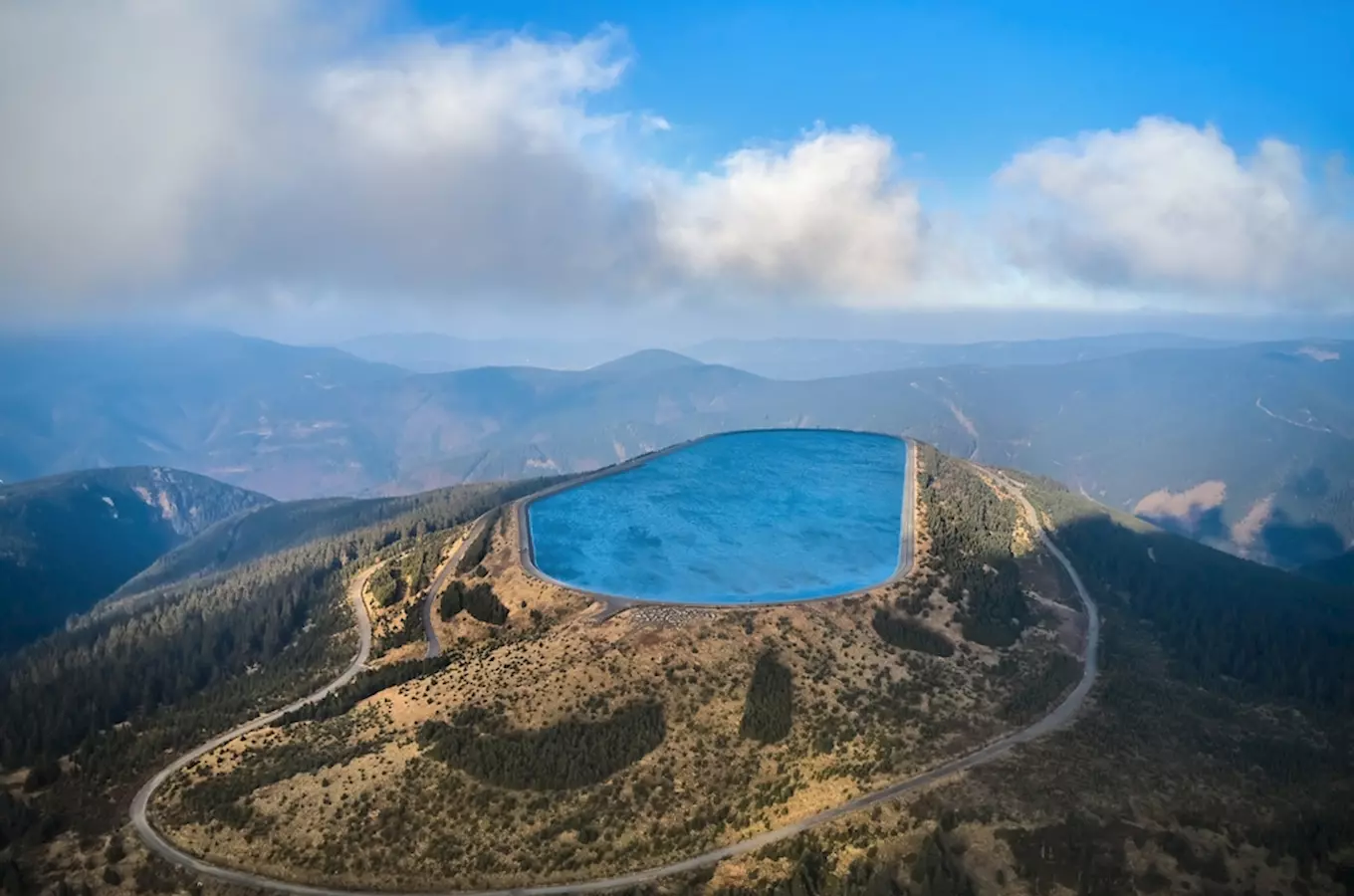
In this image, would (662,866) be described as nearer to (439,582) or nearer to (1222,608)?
(439,582)

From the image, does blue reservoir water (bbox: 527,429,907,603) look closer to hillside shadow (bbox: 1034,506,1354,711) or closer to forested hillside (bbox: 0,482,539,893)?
forested hillside (bbox: 0,482,539,893)

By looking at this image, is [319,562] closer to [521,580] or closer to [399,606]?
[399,606]

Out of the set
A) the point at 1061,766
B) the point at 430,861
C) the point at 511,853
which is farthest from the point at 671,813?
the point at 1061,766

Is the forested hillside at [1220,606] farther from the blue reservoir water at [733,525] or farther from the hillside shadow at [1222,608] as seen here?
the blue reservoir water at [733,525]

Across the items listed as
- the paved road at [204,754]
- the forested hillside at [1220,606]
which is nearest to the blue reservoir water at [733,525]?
the paved road at [204,754]

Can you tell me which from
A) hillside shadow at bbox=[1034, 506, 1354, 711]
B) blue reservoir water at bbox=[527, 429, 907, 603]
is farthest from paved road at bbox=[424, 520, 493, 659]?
hillside shadow at bbox=[1034, 506, 1354, 711]

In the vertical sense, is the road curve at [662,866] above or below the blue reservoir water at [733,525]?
below
